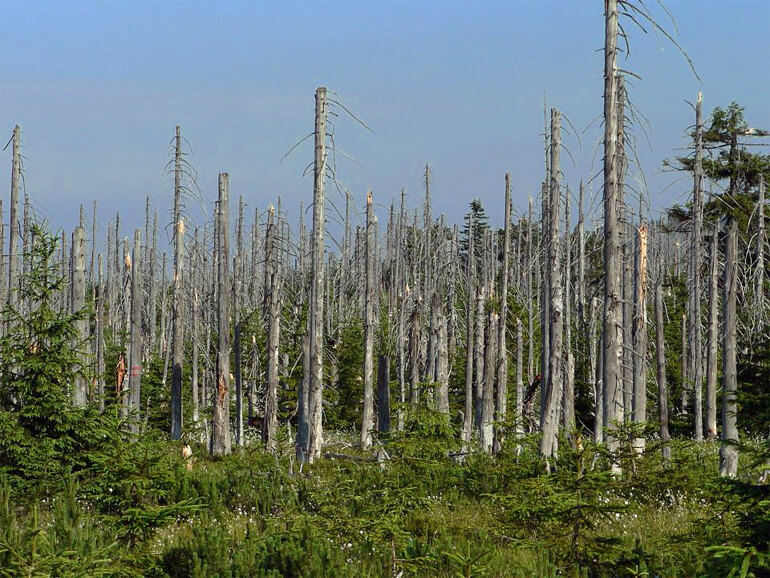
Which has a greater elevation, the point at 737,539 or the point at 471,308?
the point at 471,308

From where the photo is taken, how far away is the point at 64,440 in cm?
1048

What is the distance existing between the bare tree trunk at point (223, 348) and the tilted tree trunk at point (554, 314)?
27.2ft

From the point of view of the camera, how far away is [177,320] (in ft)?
76.9

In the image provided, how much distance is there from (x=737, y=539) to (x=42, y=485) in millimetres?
8695

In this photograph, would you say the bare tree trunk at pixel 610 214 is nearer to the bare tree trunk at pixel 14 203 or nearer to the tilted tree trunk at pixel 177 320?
the tilted tree trunk at pixel 177 320

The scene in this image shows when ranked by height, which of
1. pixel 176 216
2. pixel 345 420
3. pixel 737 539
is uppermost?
pixel 176 216

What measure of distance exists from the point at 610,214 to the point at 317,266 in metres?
7.37

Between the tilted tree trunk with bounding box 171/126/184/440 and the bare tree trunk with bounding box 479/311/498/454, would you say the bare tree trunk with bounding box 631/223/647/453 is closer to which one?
the bare tree trunk with bounding box 479/311/498/454

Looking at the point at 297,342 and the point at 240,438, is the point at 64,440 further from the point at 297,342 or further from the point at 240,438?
the point at 297,342

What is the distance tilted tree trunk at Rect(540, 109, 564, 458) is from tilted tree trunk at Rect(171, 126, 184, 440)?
11335 mm

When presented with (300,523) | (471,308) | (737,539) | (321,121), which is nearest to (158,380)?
(471,308)

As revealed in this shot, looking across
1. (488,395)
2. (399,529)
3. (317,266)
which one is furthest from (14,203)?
(399,529)

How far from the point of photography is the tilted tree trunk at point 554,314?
52.1 feet

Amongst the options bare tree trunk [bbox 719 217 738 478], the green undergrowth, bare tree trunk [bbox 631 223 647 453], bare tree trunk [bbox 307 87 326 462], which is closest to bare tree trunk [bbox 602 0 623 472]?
the green undergrowth
